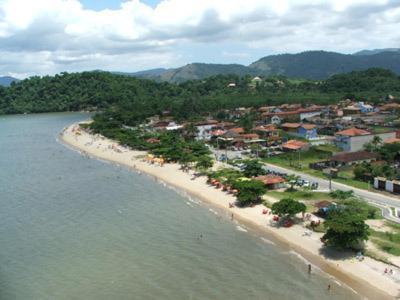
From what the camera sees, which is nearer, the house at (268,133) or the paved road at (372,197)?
the paved road at (372,197)

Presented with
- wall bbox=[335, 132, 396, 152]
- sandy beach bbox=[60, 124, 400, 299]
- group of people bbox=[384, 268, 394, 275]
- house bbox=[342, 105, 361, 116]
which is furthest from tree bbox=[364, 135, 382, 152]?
house bbox=[342, 105, 361, 116]

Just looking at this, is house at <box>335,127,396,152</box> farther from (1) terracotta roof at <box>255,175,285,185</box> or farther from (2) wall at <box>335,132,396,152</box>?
(1) terracotta roof at <box>255,175,285,185</box>

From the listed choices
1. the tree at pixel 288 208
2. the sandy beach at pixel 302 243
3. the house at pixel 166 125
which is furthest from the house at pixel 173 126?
the tree at pixel 288 208

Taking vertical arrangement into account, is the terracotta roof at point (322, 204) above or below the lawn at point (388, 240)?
above

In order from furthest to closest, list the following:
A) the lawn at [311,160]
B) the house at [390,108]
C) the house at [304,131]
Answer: the house at [390,108] → the house at [304,131] → the lawn at [311,160]

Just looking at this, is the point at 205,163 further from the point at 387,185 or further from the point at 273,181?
the point at 387,185

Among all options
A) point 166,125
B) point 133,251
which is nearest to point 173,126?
point 166,125

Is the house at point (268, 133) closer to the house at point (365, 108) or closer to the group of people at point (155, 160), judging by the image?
the group of people at point (155, 160)
